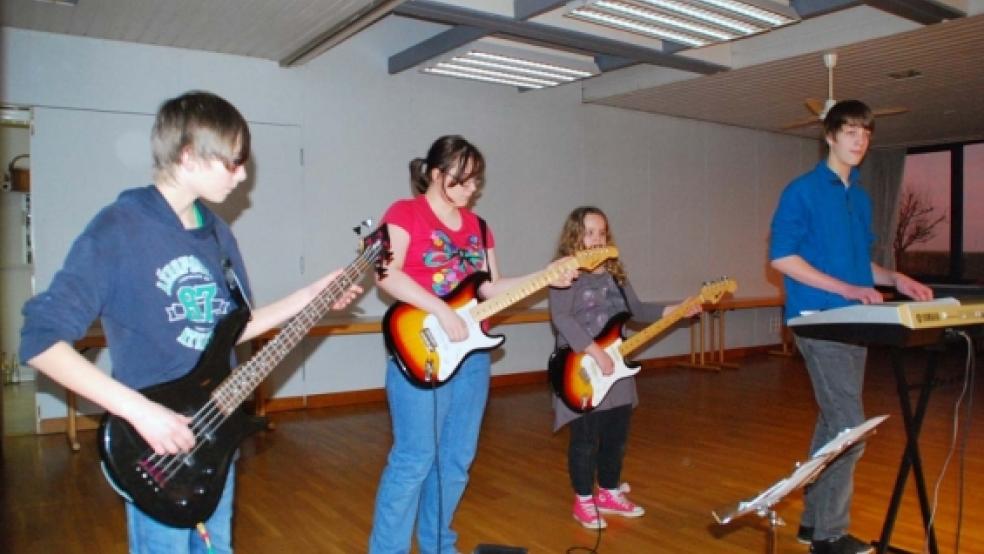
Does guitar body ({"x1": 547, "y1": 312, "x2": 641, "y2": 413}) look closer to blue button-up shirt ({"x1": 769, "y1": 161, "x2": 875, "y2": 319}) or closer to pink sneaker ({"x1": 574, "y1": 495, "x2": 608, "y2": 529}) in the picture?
pink sneaker ({"x1": 574, "y1": 495, "x2": 608, "y2": 529})

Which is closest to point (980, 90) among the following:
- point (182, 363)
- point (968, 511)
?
point (968, 511)

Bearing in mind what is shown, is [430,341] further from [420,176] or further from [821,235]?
[821,235]

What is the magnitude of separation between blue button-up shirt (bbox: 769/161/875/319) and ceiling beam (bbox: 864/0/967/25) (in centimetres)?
249

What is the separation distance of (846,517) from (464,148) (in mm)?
1943

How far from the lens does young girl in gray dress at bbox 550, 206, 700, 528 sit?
3.18 m

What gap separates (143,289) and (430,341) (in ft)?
3.53

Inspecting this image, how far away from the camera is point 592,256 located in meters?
2.89

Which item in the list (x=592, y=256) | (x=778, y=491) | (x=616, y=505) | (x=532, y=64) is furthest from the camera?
(x=532, y=64)

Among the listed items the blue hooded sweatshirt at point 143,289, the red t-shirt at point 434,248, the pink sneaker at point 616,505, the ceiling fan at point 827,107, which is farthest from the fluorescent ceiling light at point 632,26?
the blue hooded sweatshirt at point 143,289

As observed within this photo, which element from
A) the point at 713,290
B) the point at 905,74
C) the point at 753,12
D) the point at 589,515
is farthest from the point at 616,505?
the point at 905,74

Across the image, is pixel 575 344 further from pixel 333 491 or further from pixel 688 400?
pixel 688 400

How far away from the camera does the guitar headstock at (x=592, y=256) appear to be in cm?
285

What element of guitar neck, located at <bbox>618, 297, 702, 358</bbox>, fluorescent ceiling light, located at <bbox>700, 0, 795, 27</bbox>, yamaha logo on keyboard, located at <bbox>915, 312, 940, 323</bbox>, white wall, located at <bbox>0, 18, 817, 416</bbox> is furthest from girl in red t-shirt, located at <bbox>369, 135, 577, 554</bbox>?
white wall, located at <bbox>0, 18, 817, 416</bbox>

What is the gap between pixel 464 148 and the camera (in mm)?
Answer: 2424
